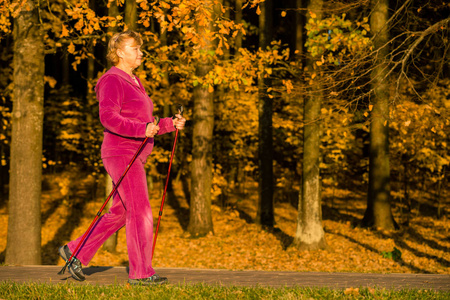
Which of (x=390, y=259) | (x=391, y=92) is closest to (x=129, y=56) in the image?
(x=391, y=92)

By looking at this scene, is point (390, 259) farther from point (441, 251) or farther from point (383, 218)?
point (383, 218)

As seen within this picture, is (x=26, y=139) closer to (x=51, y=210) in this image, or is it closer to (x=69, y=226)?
(x=69, y=226)

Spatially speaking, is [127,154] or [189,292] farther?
[127,154]

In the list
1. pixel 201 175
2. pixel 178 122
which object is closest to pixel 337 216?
pixel 201 175

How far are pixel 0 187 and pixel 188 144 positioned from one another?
7132 millimetres

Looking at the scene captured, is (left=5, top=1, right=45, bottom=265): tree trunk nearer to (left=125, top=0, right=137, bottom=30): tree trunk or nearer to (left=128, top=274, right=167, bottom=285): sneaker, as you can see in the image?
(left=125, top=0, right=137, bottom=30): tree trunk

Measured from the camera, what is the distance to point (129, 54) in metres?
5.49

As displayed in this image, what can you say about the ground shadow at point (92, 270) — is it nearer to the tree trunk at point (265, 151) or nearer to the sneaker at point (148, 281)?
the sneaker at point (148, 281)

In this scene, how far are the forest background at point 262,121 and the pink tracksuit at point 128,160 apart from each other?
2806 mm

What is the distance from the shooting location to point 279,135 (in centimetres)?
2227

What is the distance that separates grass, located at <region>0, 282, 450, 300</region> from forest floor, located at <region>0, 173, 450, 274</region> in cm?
426

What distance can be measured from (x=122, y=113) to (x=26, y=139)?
4.94 metres

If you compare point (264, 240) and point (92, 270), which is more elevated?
point (92, 270)

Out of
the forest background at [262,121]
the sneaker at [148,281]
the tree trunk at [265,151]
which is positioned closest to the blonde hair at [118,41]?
the sneaker at [148,281]
